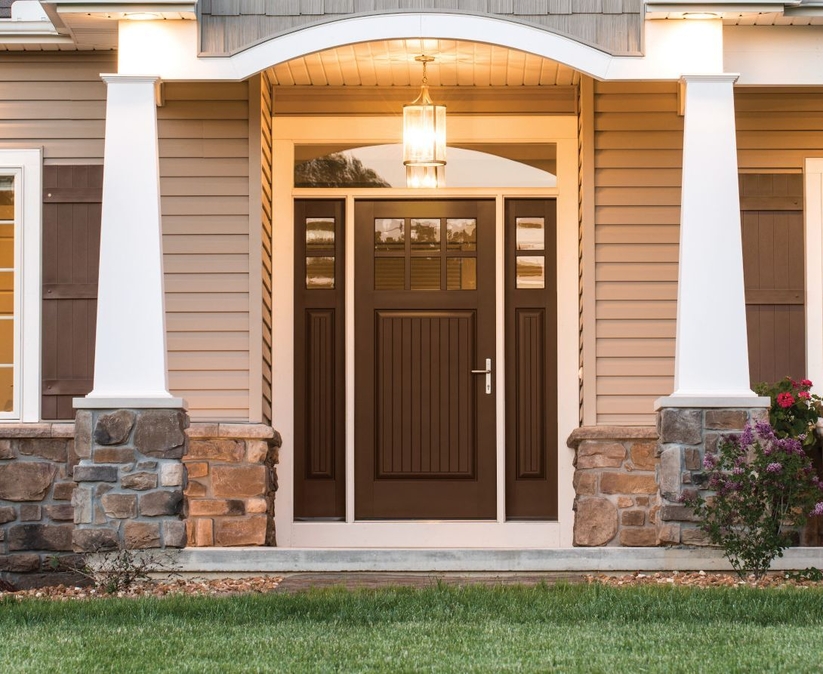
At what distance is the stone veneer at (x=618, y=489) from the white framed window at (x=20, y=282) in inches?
130

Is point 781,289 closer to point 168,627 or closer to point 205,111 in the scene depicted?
point 205,111

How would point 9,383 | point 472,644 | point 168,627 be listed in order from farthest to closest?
1. point 9,383
2. point 168,627
3. point 472,644

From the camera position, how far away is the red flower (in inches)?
300

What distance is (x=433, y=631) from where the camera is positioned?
523cm

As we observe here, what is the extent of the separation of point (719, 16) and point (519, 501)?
320cm

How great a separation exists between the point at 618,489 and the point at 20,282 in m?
3.79

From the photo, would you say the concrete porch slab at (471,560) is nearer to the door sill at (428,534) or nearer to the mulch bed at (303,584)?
the mulch bed at (303,584)

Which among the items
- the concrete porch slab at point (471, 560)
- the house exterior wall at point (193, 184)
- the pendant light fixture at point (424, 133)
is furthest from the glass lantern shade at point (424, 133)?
the concrete porch slab at point (471, 560)

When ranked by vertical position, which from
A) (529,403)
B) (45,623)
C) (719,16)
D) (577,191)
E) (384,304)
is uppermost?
(719,16)

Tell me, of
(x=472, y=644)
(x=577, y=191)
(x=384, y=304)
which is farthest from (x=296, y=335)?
(x=472, y=644)

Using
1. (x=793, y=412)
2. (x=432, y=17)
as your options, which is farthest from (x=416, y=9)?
(x=793, y=412)

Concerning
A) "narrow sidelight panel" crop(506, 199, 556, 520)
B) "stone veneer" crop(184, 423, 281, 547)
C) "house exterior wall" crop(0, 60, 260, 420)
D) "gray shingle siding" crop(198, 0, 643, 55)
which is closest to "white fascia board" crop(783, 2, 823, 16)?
"gray shingle siding" crop(198, 0, 643, 55)

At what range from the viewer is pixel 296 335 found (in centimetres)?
855

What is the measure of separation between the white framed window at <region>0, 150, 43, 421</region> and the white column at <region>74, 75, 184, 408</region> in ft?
3.89
